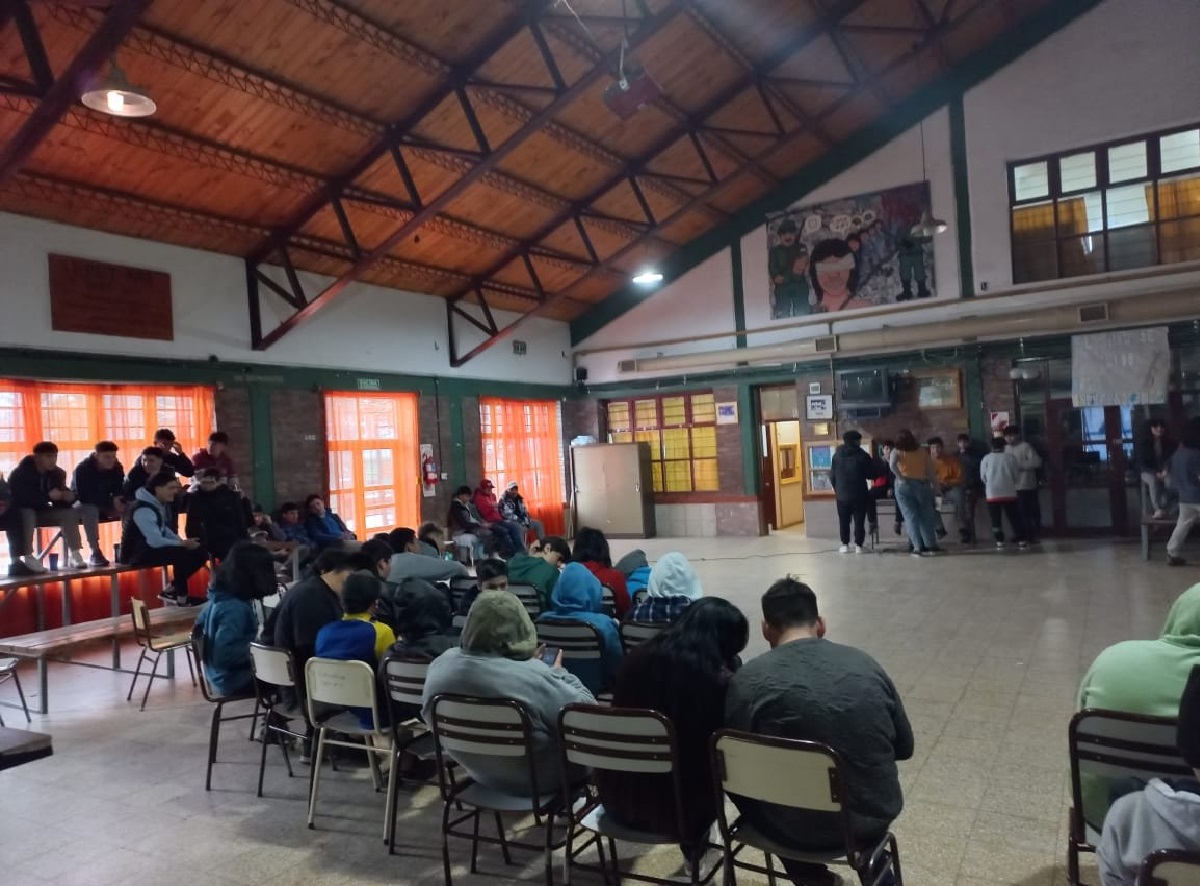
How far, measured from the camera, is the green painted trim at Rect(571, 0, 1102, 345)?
395 inches

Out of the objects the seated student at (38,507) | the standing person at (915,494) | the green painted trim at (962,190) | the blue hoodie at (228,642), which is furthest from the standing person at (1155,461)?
the seated student at (38,507)

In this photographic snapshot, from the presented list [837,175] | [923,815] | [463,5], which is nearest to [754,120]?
[837,175]

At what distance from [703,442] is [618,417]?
1.71 metres

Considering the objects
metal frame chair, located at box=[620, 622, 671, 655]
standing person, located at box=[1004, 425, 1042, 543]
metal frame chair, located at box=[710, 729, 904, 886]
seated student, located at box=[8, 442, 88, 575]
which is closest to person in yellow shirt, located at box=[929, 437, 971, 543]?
standing person, located at box=[1004, 425, 1042, 543]

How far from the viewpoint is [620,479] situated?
43.5 ft

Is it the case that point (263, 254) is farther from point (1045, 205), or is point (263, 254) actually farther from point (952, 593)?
point (1045, 205)

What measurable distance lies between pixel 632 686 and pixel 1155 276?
33.0ft

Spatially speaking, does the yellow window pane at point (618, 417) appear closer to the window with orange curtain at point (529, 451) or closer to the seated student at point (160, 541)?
the window with orange curtain at point (529, 451)

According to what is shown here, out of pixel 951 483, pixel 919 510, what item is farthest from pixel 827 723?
pixel 951 483

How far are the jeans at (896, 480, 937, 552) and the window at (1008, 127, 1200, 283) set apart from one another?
331cm

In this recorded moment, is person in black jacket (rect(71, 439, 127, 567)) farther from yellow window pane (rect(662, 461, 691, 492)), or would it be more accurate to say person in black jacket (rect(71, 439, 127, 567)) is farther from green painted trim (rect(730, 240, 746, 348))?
green painted trim (rect(730, 240, 746, 348))

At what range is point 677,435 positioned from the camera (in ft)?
43.6

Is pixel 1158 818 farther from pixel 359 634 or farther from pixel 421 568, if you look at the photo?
pixel 421 568

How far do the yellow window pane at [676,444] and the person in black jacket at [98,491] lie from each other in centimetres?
827
